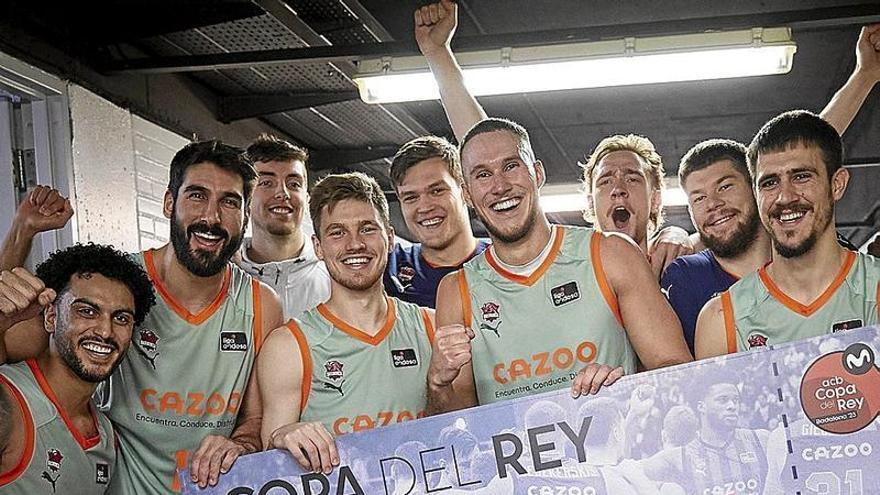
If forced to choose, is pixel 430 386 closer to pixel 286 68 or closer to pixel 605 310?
pixel 605 310

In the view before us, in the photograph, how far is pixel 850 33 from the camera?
6551 millimetres

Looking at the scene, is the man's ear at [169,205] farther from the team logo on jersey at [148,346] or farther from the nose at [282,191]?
the nose at [282,191]

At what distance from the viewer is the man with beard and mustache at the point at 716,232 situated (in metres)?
3.39

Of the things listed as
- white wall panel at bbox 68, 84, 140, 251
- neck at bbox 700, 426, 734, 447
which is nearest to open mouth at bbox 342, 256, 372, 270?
neck at bbox 700, 426, 734, 447

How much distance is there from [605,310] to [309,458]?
36.5 inches

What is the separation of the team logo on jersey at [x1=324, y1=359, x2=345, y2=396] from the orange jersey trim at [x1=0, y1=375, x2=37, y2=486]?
0.83 metres

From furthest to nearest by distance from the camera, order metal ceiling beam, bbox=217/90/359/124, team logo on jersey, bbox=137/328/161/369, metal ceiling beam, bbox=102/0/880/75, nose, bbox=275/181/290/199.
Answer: metal ceiling beam, bbox=217/90/359/124, metal ceiling beam, bbox=102/0/880/75, nose, bbox=275/181/290/199, team logo on jersey, bbox=137/328/161/369

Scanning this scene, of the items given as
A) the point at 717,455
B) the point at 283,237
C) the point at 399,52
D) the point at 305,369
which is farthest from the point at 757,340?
the point at 399,52

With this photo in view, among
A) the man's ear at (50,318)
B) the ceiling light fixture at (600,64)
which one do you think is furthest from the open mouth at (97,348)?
the ceiling light fixture at (600,64)

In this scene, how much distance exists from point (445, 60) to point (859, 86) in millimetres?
1580

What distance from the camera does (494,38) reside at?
4.79 meters

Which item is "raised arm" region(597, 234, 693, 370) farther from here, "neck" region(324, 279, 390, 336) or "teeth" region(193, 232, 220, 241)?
"teeth" region(193, 232, 220, 241)

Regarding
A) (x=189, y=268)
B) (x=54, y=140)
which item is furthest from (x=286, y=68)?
(x=189, y=268)

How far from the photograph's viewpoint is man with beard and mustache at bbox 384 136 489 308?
3.82 meters
